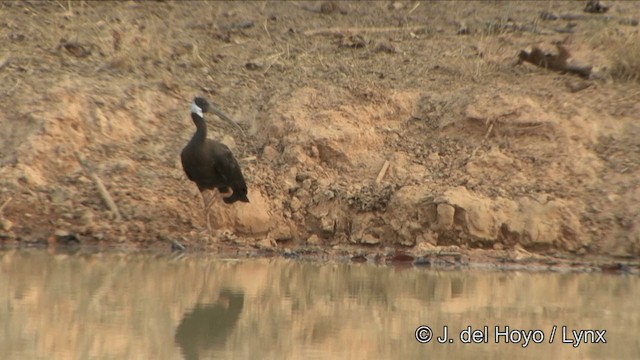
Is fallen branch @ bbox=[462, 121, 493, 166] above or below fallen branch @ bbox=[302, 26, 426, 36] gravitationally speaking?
below

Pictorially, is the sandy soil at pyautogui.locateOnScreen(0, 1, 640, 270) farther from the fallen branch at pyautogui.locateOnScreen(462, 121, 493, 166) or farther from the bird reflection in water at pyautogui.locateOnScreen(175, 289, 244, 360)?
the bird reflection in water at pyautogui.locateOnScreen(175, 289, 244, 360)

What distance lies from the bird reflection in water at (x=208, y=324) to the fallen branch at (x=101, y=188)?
290 cm

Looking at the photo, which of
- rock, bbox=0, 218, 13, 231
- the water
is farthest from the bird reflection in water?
rock, bbox=0, 218, 13, 231

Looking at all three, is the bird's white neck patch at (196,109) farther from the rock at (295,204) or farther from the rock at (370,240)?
the rock at (370,240)

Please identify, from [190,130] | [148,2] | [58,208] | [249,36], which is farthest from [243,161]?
[148,2]

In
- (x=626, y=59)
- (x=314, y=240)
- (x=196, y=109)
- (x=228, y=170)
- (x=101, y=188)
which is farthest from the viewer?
(x=626, y=59)

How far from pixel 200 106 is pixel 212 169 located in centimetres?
105

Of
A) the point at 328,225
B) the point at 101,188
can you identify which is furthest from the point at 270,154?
the point at 101,188

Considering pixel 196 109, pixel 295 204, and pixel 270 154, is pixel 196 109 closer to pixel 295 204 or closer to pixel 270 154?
pixel 270 154

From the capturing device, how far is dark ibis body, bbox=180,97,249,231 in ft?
44.3

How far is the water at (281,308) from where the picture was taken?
927 centimetres

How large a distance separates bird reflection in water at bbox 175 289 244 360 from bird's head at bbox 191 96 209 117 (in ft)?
11.4

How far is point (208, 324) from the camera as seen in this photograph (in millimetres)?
9969

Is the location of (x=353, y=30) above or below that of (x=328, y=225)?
above
